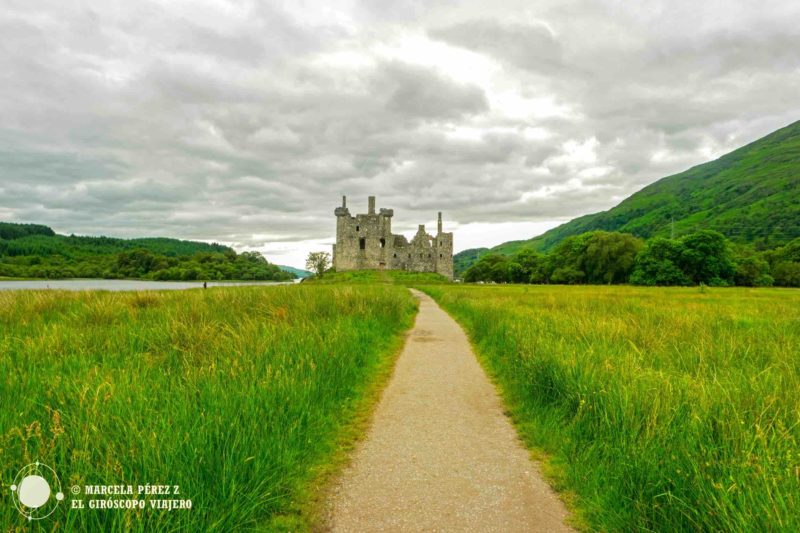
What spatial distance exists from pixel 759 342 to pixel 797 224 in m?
157

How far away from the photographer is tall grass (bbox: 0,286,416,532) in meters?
2.94

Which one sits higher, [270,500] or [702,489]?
[702,489]

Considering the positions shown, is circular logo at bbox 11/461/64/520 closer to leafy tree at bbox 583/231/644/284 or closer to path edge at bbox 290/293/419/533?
path edge at bbox 290/293/419/533

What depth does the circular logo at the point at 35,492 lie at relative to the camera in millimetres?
2508

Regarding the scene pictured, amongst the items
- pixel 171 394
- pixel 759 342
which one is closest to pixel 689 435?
pixel 171 394

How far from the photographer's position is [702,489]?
296 cm

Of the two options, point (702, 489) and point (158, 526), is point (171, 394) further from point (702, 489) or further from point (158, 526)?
point (702, 489)

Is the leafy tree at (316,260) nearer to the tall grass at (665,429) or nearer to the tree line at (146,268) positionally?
the tree line at (146,268)

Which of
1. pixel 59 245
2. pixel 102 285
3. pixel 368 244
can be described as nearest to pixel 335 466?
pixel 102 285

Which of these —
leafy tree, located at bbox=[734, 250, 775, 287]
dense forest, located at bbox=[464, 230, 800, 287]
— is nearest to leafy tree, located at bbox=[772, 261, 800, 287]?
dense forest, located at bbox=[464, 230, 800, 287]

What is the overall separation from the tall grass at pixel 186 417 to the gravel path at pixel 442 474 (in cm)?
54

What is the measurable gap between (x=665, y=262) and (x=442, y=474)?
71.3m

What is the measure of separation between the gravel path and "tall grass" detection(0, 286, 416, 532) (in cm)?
54

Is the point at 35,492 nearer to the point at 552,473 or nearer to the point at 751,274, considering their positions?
the point at 552,473
